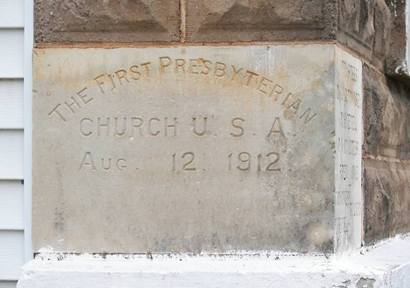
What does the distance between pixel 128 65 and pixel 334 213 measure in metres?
0.86

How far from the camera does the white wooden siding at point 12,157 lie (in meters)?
4.41

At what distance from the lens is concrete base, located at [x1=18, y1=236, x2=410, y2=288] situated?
11.8ft

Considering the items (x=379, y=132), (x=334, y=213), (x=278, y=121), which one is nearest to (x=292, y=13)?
(x=278, y=121)

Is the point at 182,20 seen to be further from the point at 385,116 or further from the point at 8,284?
the point at 8,284

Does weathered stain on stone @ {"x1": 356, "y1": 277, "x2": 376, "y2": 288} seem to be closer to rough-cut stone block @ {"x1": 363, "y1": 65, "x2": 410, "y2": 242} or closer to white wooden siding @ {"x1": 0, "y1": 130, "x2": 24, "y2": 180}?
rough-cut stone block @ {"x1": 363, "y1": 65, "x2": 410, "y2": 242}

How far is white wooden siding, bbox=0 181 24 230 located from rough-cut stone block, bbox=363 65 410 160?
1.38 metres

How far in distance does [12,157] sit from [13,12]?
1.88 feet

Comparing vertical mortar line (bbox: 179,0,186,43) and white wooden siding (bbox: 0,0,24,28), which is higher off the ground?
white wooden siding (bbox: 0,0,24,28)

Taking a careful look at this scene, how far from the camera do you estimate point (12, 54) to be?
14.4 feet

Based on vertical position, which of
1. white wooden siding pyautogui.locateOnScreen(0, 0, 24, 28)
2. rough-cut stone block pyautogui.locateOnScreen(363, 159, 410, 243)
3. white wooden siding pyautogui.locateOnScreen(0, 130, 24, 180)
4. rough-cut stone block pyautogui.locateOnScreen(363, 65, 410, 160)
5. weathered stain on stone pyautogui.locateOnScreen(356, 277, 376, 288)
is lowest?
weathered stain on stone pyautogui.locateOnScreen(356, 277, 376, 288)

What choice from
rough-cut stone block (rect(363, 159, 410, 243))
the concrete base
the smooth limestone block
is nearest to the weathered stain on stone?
the concrete base

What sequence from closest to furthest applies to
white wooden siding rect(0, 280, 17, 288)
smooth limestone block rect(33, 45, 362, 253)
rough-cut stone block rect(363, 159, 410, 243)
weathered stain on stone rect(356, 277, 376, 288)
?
weathered stain on stone rect(356, 277, 376, 288)
smooth limestone block rect(33, 45, 362, 253)
rough-cut stone block rect(363, 159, 410, 243)
white wooden siding rect(0, 280, 17, 288)

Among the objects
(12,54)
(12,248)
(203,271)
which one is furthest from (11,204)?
(203,271)

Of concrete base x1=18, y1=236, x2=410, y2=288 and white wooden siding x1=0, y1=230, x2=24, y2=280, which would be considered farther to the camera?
white wooden siding x1=0, y1=230, x2=24, y2=280
